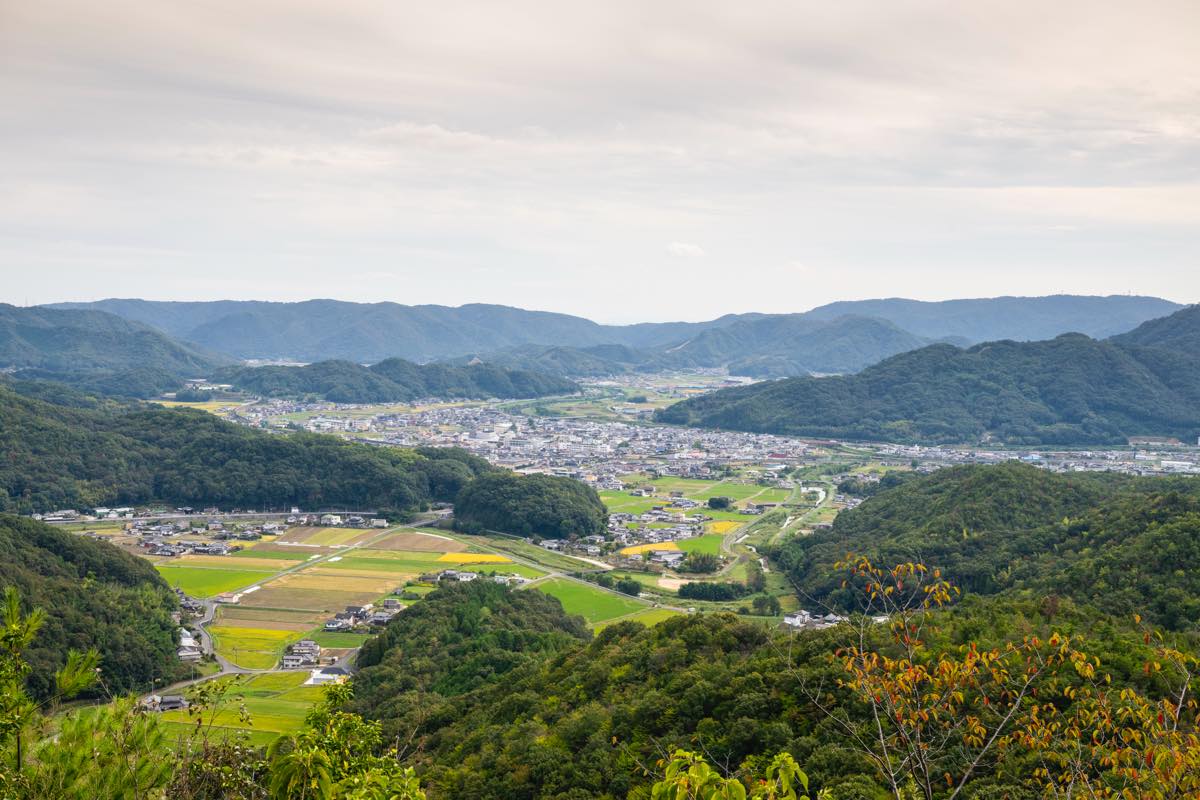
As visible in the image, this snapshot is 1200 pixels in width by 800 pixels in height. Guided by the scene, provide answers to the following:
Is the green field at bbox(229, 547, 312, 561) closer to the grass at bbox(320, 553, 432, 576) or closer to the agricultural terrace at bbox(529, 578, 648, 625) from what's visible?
the grass at bbox(320, 553, 432, 576)

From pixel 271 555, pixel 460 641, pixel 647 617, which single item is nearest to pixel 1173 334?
pixel 647 617

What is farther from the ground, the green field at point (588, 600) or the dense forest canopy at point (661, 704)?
the dense forest canopy at point (661, 704)

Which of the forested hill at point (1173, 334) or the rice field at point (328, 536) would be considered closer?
the rice field at point (328, 536)

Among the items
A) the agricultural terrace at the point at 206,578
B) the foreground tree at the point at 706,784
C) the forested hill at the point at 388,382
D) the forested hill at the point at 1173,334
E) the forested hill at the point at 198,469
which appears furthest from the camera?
the forested hill at the point at 388,382

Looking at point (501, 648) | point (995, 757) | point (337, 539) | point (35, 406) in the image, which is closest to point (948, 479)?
point (501, 648)

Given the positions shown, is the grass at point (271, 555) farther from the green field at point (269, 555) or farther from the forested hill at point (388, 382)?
the forested hill at point (388, 382)

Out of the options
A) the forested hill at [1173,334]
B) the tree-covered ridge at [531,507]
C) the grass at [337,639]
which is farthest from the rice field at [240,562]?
the forested hill at [1173,334]

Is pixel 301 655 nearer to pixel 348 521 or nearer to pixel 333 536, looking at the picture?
pixel 333 536

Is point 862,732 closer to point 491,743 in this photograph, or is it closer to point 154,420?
point 491,743
